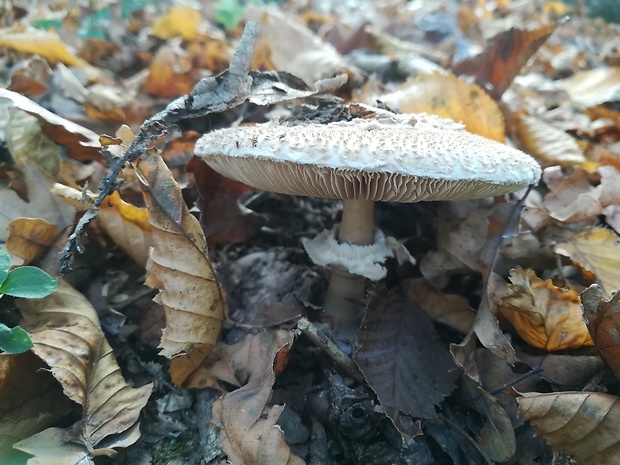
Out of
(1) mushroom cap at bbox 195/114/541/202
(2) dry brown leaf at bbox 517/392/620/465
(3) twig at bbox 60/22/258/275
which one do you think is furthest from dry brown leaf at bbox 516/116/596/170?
(3) twig at bbox 60/22/258/275

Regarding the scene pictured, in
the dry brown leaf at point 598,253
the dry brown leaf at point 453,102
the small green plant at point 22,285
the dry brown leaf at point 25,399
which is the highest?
the dry brown leaf at point 453,102

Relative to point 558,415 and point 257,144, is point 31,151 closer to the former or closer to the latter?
point 257,144

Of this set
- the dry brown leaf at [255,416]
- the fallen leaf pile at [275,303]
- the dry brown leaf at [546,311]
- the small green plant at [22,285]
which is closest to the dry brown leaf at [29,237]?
the fallen leaf pile at [275,303]

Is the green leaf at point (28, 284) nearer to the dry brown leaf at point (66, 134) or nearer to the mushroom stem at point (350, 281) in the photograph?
the dry brown leaf at point (66, 134)

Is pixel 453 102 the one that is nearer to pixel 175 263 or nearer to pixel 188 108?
pixel 188 108

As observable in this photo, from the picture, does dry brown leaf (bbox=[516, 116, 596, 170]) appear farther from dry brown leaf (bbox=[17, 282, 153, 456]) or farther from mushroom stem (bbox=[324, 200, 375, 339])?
dry brown leaf (bbox=[17, 282, 153, 456])

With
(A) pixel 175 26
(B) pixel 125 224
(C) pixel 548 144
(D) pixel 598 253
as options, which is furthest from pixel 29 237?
(A) pixel 175 26
